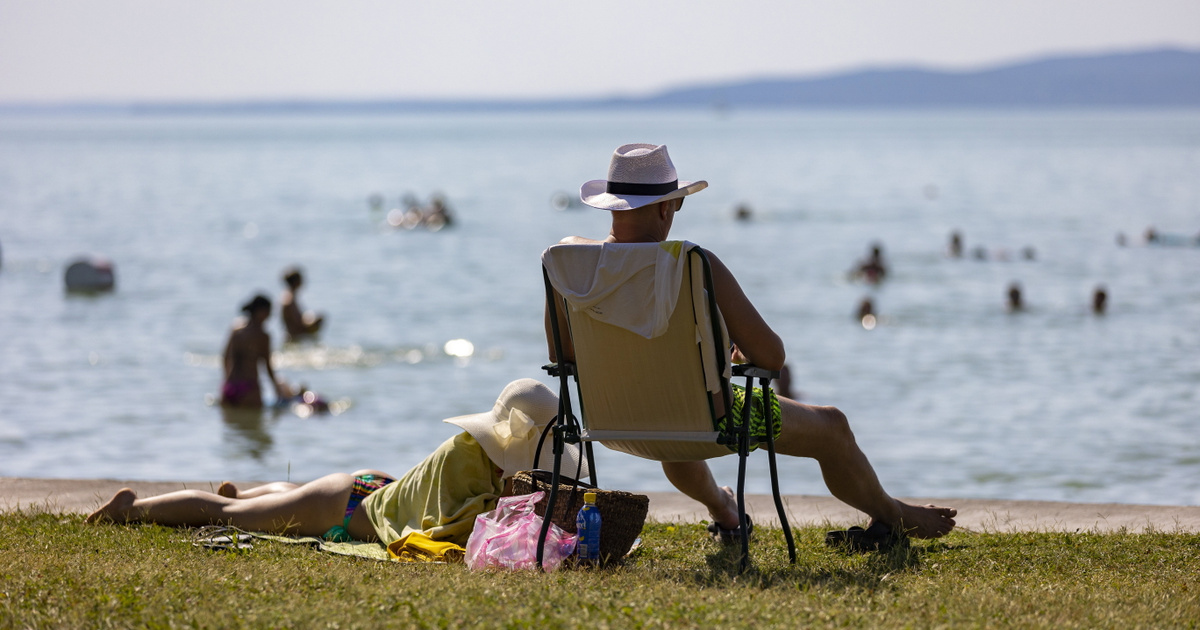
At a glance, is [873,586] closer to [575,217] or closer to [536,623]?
[536,623]

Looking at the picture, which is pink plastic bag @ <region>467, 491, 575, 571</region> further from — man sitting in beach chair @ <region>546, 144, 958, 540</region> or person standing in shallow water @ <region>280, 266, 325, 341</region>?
person standing in shallow water @ <region>280, 266, 325, 341</region>

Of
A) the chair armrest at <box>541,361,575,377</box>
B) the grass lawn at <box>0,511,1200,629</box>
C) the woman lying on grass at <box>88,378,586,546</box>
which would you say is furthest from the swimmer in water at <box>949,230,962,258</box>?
the chair armrest at <box>541,361,575,377</box>

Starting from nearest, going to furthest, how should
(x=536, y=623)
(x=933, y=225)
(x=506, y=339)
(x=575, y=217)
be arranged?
1. (x=536, y=623)
2. (x=506, y=339)
3. (x=933, y=225)
4. (x=575, y=217)

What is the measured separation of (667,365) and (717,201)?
53090mm

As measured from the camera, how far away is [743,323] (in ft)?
13.3

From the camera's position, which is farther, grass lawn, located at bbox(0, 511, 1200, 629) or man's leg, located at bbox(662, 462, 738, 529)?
man's leg, located at bbox(662, 462, 738, 529)

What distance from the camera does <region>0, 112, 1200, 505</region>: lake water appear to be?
11258 millimetres

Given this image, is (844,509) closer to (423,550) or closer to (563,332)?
Answer: (563,332)

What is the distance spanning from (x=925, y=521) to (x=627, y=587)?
1457mm

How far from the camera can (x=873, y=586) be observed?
3855mm

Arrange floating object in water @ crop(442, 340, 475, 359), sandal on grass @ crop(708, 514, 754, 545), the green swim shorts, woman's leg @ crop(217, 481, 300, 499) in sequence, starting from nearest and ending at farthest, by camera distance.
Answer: the green swim shorts
sandal on grass @ crop(708, 514, 754, 545)
woman's leg @ crop(217, 481, 300, 499)
floating object in water @ crop(442, 340, 475, 359)

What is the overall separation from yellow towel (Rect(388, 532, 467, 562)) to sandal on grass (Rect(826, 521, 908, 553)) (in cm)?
143

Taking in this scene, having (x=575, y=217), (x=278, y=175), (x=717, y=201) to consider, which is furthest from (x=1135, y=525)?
(x=278, y=175)

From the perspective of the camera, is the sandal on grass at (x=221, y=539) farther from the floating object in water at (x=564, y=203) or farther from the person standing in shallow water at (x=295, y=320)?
the floating object in water at (x=564, y=203)
